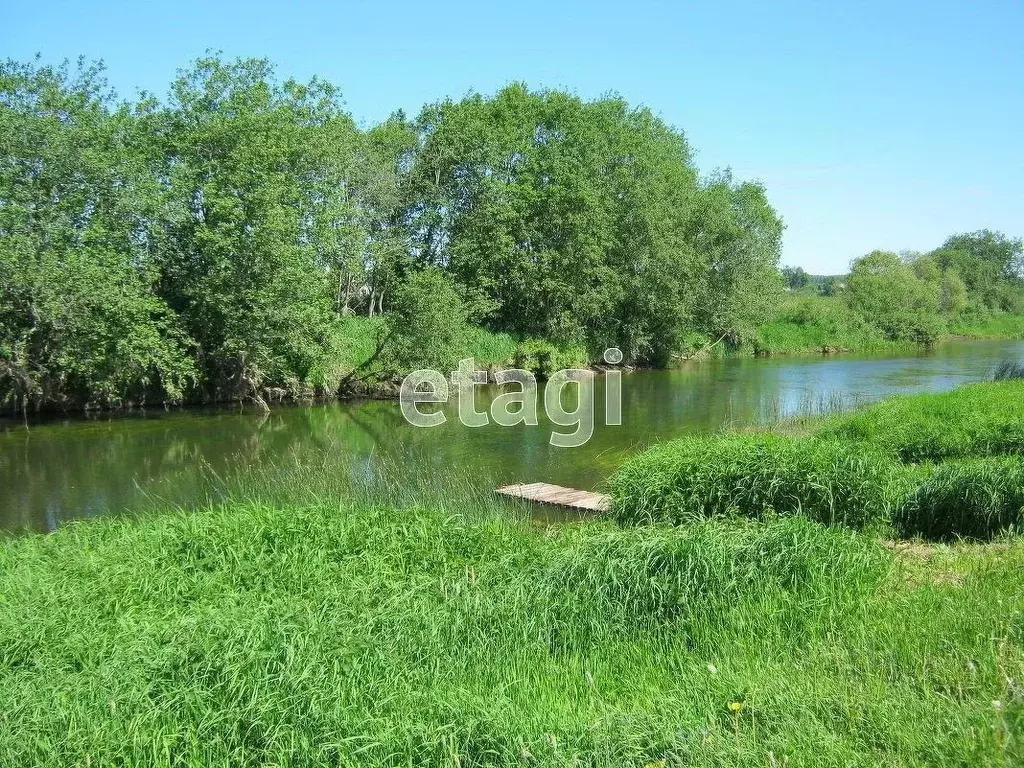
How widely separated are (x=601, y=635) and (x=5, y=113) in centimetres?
2295

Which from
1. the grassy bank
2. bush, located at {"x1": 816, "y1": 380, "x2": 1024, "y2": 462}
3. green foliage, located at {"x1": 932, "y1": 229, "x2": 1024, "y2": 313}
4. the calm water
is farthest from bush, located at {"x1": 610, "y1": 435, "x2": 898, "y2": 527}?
green foliage, located at {"x1": 932, "y1": 229, "x2": 1024, "y2": 313}

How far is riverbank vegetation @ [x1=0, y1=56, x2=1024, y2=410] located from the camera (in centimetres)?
2280

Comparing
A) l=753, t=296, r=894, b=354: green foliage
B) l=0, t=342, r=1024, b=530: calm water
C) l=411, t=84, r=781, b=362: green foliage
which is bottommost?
l=0, t=342, r=1024, b=530: calm water

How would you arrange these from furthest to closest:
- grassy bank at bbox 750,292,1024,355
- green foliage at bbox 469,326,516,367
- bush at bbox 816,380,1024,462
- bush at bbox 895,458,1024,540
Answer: grassy bank at bbox 750,292,1024,355
green foliage at bbox 469,326,516,367
bush at bbox 816,380,1024,462
bush at bbox 895,458,1024,540

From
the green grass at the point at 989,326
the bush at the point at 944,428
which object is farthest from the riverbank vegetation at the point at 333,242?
the green grass at the point at 989,326

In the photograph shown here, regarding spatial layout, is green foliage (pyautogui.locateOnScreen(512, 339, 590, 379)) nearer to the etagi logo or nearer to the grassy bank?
the etagi logo

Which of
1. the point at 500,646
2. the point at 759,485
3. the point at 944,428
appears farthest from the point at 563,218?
the point at 500,646

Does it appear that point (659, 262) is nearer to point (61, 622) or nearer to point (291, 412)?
point (291, 412)

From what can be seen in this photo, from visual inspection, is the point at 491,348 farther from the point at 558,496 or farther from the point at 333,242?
the point at 558,496

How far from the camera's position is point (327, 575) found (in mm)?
8008

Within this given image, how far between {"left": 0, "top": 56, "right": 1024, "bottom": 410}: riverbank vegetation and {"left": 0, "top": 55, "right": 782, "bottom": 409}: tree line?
0.09 metres

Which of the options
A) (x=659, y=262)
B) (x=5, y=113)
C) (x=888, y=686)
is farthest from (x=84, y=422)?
(x=659, y=262)

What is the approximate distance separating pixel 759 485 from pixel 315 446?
1292cm

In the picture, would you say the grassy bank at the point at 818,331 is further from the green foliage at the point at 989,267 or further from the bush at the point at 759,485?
the bush at the point at 759,485
